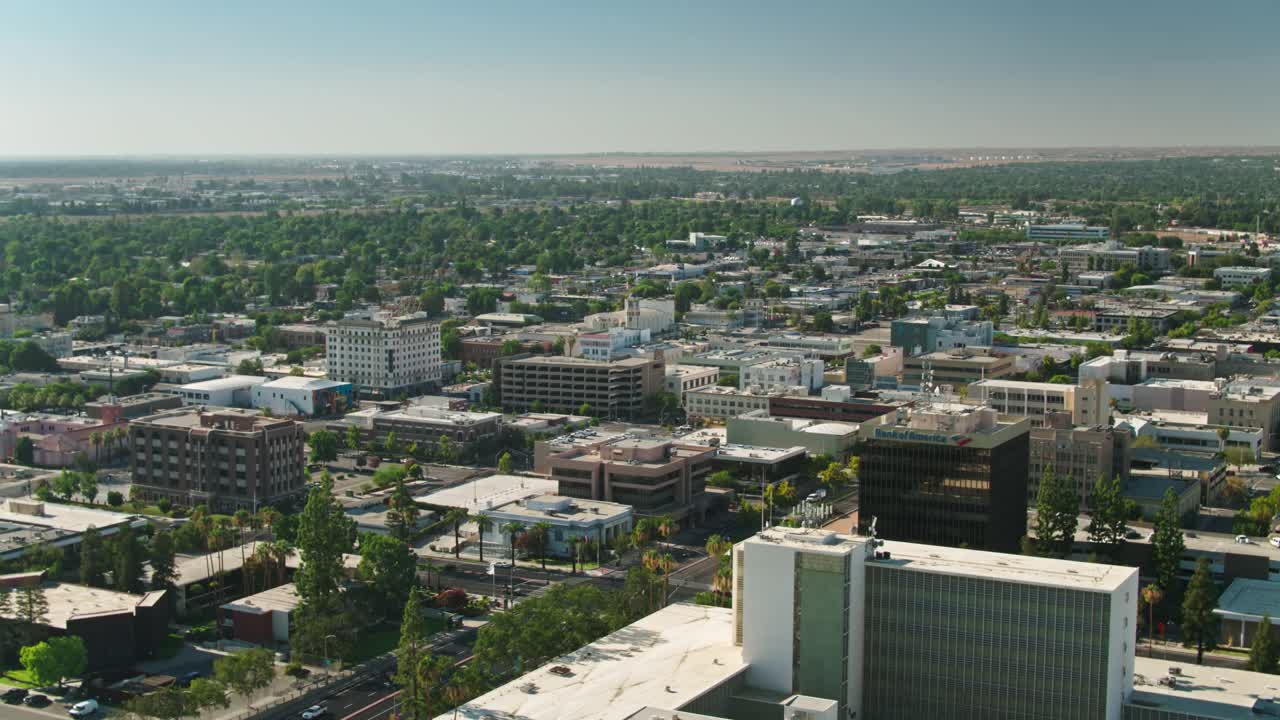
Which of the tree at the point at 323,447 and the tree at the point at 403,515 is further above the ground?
the tree at the point at 403,515

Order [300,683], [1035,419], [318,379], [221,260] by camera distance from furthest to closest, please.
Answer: [221,260], [318,379], [1035,419], [300,683]

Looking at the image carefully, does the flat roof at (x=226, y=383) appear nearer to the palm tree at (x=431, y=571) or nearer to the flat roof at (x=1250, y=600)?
the palm tree at (x=431, y=571)

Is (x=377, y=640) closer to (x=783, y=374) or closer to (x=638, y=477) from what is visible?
(x=638, y=477)

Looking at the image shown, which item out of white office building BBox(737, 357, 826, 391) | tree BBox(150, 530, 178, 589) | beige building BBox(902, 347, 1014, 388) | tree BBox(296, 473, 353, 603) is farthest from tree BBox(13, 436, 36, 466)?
beige building BBox(902, 347, 1014, 388)

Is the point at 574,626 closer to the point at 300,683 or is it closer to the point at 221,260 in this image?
the point at 300,683

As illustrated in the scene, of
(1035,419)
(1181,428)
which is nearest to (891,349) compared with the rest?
(1181,428)

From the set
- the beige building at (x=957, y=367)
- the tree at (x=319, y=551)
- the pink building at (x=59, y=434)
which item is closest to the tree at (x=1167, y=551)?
the tree at (x=319, y=551)
